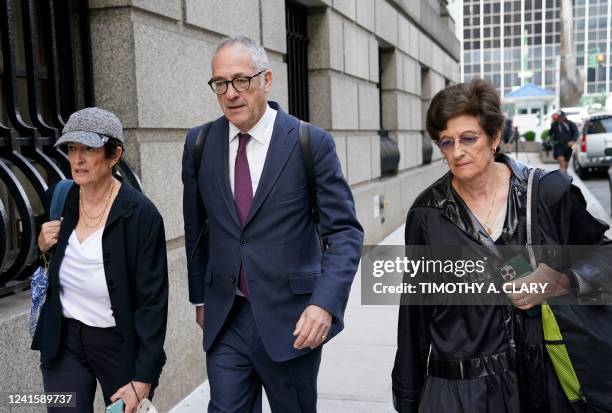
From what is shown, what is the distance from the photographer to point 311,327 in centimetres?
274

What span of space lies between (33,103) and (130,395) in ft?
6.96

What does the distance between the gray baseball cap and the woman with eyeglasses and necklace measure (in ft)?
3.93


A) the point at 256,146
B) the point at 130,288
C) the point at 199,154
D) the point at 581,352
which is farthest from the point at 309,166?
the point at 581,352

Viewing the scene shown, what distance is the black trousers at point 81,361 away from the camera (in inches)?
109

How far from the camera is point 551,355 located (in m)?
2.38

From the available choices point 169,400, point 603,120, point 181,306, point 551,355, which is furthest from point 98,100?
point 603,120

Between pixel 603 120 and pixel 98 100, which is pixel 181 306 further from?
pixel 603 120

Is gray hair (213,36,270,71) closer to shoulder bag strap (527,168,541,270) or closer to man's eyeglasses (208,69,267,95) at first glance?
man's eyeglasses (208,69,267,95)

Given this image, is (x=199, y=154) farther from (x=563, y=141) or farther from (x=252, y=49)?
(x=563, y=141)

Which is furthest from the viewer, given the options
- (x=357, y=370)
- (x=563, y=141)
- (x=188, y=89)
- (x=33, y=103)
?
(x=563, y=141)

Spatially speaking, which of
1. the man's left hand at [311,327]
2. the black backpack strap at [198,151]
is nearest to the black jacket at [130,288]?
the black backpack strap at [198,151]

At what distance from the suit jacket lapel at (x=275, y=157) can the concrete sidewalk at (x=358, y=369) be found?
232cm

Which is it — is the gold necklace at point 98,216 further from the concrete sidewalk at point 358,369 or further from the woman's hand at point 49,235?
the concrete sidewalk at point 358,369

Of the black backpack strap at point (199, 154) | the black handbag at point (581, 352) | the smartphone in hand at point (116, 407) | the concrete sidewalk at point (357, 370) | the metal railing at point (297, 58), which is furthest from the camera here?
the metal railing at point (297, 58)
